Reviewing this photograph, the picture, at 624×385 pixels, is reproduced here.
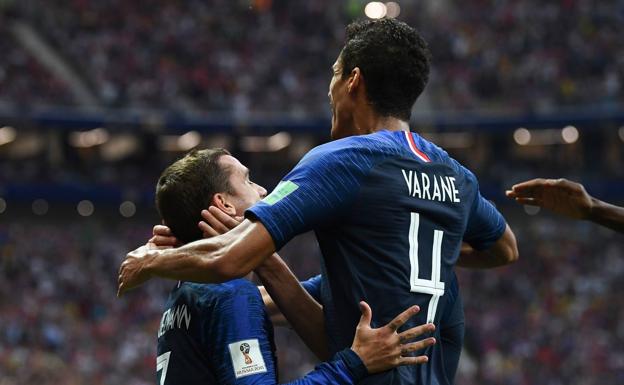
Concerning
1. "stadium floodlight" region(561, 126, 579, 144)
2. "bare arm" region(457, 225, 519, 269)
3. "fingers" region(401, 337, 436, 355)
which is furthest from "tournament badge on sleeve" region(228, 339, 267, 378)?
"stadium floodlight" region(561, 126, 579, 144)

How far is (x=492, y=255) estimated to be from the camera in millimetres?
4270

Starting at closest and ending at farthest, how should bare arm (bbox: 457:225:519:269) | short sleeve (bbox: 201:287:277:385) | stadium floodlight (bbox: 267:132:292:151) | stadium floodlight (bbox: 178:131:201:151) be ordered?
short sleeve (bbox: 201:287:277:385) < bare arm (bbox: 457:225:519:269) < stadium floodlight (bbox: 178:131:201:151) < stadium floodlight (bbox: 267:132:292:151)

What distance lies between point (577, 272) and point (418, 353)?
25948mm

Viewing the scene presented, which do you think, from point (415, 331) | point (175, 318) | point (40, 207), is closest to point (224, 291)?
point (175, 318)

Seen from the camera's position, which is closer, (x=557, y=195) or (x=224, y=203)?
(x=224, y=203)

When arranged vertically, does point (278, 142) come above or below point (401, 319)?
below

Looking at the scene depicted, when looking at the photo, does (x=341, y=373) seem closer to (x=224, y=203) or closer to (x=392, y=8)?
(x=224, y=203)

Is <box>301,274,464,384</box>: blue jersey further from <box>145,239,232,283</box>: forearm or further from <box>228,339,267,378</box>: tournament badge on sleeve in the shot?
<box>145,239,232,283</box>: forearm

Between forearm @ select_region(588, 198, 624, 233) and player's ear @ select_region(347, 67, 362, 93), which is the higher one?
player's ear @ select_region(347, 67, 362, 93)

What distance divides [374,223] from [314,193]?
25cm

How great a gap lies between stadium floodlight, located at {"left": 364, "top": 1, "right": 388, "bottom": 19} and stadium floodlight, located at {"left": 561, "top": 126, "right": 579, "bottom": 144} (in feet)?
30.4

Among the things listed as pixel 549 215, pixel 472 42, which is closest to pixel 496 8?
pixel 472 42

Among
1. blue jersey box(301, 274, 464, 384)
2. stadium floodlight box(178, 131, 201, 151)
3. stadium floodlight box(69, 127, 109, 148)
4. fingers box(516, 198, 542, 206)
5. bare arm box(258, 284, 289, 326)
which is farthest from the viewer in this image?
stadium floodlight box(178, 131, 201, 151)

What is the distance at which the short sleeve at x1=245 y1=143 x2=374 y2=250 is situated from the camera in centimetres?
324
